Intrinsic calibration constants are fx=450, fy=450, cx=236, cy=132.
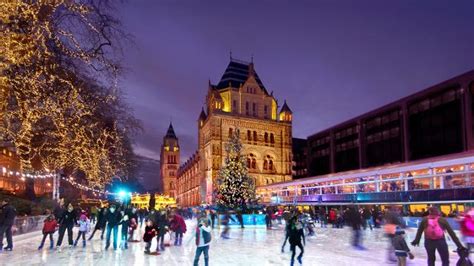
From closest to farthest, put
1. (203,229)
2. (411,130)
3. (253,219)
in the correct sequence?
(203,229) < (253,219) < (411,130)

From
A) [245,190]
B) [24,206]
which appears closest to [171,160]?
[245,190]

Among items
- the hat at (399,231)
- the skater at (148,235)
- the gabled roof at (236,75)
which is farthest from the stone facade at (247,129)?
the hat at (399,231)

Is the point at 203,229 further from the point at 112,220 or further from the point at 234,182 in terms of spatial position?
the point at 234,182

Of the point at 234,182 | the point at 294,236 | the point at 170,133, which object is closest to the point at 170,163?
the point at 170,133

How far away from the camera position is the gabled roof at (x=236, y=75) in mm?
91969

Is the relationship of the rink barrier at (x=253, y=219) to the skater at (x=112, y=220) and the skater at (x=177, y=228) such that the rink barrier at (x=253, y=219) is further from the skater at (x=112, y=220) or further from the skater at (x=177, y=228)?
the skater at (x=112, y=220)

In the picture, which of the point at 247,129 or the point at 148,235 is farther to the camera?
the point at 247,129

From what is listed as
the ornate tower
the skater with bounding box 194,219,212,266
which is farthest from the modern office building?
the ornate tower

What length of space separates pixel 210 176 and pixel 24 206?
60.1 m

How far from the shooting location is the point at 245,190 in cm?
3975

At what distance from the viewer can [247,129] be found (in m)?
86.2

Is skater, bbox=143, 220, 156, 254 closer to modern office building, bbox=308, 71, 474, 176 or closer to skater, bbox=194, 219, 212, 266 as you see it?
skater, bbox=194, 219, 212, 266

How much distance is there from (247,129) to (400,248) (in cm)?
7839

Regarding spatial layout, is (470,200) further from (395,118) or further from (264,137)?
(264,137)
